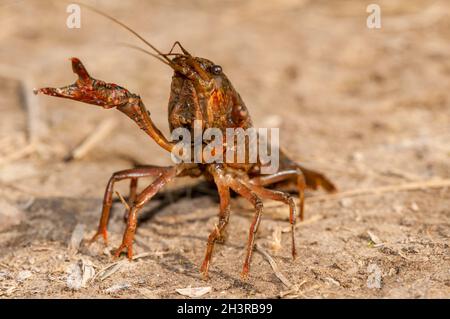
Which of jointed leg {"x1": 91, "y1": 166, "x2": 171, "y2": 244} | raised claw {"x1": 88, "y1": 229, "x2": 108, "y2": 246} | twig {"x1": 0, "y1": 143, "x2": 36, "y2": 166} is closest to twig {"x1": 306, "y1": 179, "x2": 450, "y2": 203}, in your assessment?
jointed leg {"x1": 91, "y1": 166, "x2": 171, "y2": 244}

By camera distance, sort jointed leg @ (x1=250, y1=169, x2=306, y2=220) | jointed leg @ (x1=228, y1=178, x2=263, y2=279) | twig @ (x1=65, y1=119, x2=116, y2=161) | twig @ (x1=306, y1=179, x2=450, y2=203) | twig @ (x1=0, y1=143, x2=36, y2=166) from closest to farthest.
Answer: jointed leg @ (x1=228, y1=178, x2=263, y2=279) < jointed leg @ (x1=250, y1=169, x2=306, y2=220) < twig @ (x1=306, y1=179, x2=450, y2=203) < twig @ (x1=0, y1=143, x2=36, y2=166) < twig @ (x1=65, y1=119, x2=116, y2=161)

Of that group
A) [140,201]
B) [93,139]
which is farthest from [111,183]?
[93,139]

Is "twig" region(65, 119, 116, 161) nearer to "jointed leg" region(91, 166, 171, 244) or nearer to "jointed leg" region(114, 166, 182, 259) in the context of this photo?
"jointed leg" region(91, 166, 171, 244)

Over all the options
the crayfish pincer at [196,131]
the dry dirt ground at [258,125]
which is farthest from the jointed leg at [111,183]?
the dry dirt ground at [258,125]

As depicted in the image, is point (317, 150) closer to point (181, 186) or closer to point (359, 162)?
point (359, 162)

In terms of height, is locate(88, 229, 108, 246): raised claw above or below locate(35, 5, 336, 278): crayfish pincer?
below

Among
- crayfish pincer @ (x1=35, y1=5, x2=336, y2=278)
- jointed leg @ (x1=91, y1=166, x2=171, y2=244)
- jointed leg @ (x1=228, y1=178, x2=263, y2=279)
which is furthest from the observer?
jointed leg @ (x1=91, y1=166, x2=171, y2=244)
